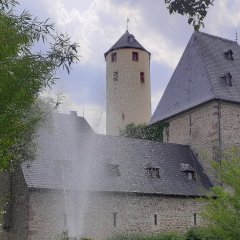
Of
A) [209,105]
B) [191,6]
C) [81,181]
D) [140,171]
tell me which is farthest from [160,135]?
[191,6]

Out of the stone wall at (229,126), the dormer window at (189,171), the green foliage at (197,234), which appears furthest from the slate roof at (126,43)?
the green foliage at (197,234)

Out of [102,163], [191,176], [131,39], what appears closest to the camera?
[102,163]

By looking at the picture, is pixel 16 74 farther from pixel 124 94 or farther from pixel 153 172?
pixel 124 94

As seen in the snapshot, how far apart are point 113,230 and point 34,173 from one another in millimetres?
4550

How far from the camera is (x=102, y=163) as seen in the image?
1040 inches

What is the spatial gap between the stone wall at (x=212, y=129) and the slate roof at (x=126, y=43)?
15.3 meters

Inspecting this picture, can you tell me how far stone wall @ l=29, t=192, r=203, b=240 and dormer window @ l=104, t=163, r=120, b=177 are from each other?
1.35m

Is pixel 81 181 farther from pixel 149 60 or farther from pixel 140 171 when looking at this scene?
pixel 149 60

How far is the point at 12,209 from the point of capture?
24.6 metres

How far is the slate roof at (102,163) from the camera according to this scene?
24391mm

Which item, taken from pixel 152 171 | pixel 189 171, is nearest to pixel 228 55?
pixel 189 171

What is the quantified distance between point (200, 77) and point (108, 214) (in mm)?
11457

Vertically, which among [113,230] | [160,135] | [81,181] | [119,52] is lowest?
[113,230]

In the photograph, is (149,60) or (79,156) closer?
(79,156)
